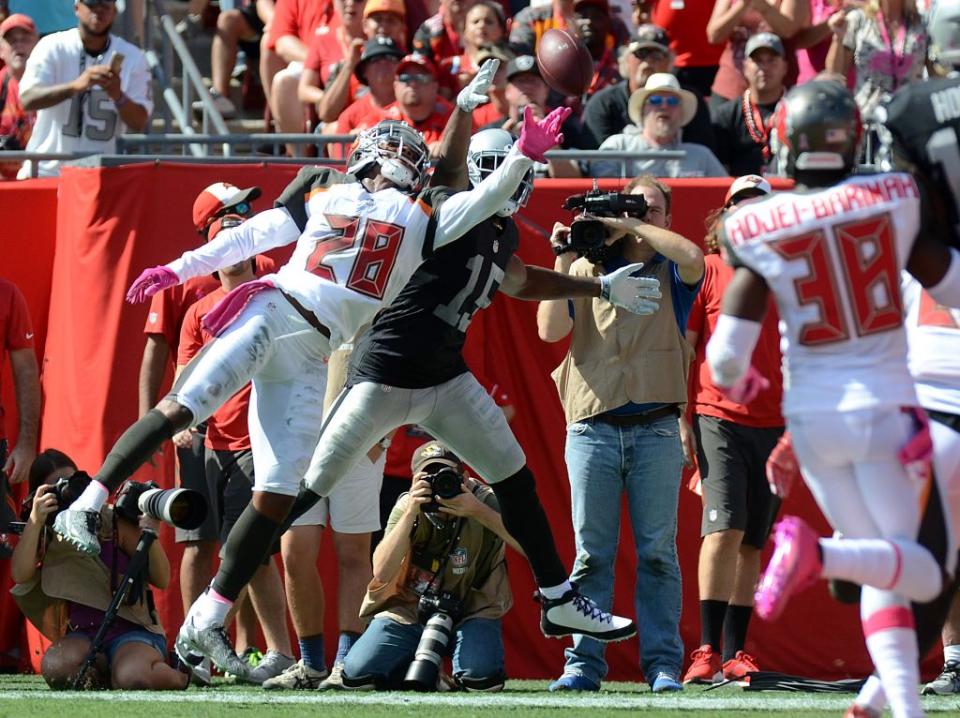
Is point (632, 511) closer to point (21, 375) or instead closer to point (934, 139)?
point (934, 139)

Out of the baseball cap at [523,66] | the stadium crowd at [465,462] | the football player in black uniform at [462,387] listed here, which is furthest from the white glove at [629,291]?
the baseball cap at [523,66]

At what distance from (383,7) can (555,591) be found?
4.36 m

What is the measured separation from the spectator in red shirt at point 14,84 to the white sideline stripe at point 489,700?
11.2 feet

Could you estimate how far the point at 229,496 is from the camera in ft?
24.1

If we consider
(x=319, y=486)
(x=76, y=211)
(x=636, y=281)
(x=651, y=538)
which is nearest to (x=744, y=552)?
(x=651, y=538)

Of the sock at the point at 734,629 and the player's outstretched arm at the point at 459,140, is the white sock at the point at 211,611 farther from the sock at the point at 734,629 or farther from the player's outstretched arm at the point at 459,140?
the sock at the point at 734,629

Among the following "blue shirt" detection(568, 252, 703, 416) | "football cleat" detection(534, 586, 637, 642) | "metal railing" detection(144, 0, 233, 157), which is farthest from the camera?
"metal railing" detection(144, 0, 233, 157)

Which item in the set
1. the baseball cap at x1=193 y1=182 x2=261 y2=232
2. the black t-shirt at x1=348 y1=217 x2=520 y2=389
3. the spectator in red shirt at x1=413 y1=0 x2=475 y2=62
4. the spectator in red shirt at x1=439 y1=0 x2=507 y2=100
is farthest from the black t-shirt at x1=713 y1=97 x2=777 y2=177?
the black t-shirt at x1=348 y1=217 x2=520 y2=389

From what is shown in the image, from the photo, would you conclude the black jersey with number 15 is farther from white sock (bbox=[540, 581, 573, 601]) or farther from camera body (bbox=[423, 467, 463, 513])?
camera body (bbox=[423, 467, 463, 513])

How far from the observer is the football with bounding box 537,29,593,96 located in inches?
323

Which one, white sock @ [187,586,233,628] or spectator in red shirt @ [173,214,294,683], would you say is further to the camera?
spectator in red shirt @ [173,214,294,683]

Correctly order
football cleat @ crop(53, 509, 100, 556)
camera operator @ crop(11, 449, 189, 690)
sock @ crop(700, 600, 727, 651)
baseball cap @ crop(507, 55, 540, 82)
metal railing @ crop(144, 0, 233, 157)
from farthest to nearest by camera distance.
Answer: metal railing @ crop(144, 0, 233, 157) < baseball cap @ crop(507, 55, 540, 82) < sock @ crop(700, 600, 727, 651) < camera operator @ crop(11, 449, 189, 690) < football cleat @ crop(53, 509, 100, 556)

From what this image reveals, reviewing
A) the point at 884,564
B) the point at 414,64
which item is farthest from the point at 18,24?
the point at 884,564

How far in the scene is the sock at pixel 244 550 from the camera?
5.90 metres
